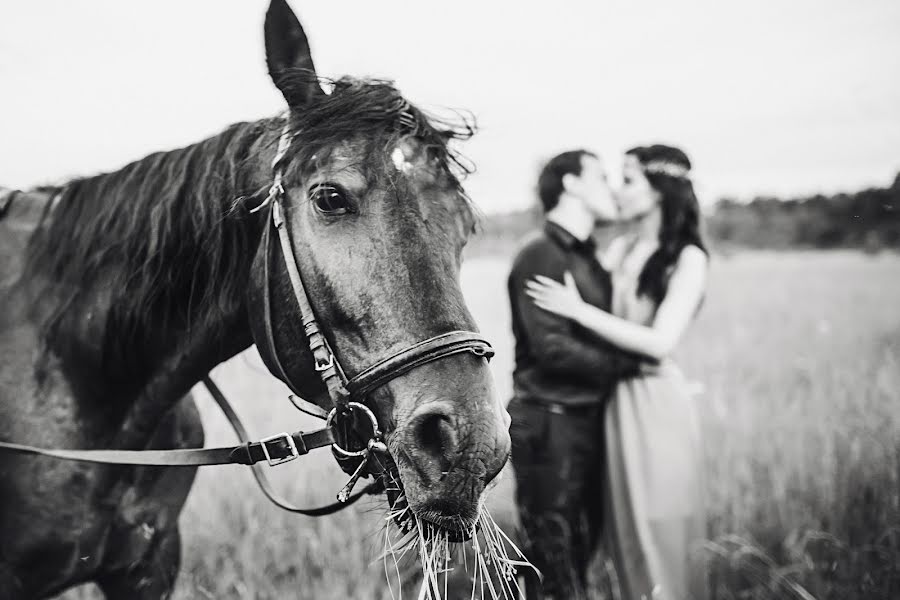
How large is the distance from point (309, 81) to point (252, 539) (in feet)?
10.9

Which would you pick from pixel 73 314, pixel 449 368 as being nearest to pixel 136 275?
pixel 73 314

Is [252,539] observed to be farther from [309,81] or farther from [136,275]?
[309,81]

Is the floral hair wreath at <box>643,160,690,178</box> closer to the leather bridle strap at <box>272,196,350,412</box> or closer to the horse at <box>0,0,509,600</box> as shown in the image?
the horse at <box>0,0,509,600</box>

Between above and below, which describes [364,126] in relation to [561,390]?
above

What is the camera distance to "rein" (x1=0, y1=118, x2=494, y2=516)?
5.36 ft

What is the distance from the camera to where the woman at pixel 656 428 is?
12.0ft

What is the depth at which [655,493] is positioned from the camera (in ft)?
12.1

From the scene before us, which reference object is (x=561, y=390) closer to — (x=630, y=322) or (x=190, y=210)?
(x=630, y=322)

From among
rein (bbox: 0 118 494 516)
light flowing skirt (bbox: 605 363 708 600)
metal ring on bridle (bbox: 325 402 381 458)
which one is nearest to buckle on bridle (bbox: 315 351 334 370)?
rein (bbox: 0 118 494 516)

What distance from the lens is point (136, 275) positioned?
7.34 ft

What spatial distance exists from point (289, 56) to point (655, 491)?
9.73 feet

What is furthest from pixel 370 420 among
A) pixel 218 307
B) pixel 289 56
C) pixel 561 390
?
pixel 561 390

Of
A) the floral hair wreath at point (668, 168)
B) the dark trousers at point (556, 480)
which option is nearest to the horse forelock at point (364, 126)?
the dark trousers at point (556, 480)

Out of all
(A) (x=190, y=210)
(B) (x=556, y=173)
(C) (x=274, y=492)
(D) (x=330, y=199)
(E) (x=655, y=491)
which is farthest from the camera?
(B) (x=556, y=173)
